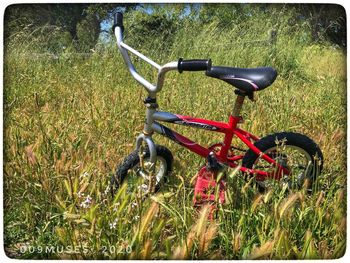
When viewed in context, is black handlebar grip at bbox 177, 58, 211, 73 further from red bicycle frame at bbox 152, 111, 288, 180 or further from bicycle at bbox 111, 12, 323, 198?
red bicycle frame at bbox 152, 111, 288, 180

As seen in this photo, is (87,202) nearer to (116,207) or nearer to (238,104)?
(116,207)

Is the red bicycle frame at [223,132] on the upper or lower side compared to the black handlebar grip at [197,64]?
lower

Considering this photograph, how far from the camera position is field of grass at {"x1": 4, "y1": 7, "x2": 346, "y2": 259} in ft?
3.26

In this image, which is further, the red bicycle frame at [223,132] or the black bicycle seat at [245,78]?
the red bicycle frame at [223,132]

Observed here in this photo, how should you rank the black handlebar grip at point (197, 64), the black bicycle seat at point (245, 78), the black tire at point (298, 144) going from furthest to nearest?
the black tire at point (298, 144)
the black bicycle seat at point (245, 78)
the black handlebar grip at point (197, 64)

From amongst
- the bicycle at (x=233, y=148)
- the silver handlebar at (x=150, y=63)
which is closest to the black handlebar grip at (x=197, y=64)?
the silver handlebar at (x=150, y=63)

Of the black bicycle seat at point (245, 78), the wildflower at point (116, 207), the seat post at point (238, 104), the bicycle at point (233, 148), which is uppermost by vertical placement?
the black bicycle seat at point (245, 78)

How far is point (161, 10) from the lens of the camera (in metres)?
1.20

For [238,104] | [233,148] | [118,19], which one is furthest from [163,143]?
[118,19]

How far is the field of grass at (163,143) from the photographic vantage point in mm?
993

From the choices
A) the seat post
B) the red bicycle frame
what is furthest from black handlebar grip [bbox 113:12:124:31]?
the seat post

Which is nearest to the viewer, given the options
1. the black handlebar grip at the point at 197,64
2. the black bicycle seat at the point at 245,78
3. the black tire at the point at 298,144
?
Result: the black handlebar grip at the point at 197,64

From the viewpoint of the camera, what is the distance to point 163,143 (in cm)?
149

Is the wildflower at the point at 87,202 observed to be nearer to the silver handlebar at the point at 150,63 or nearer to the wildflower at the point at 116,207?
the wildflower at the point at 116,207
